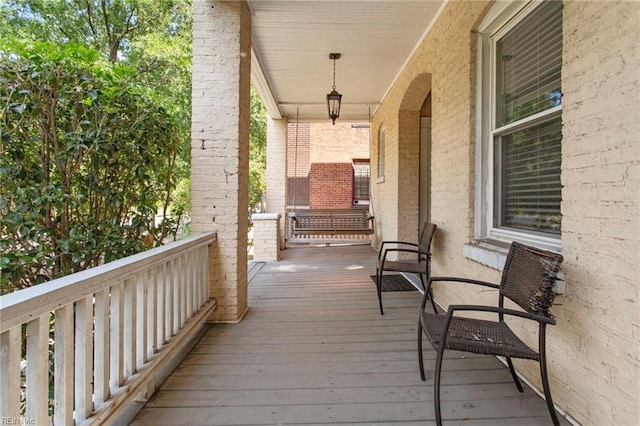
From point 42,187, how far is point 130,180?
20.5 inches

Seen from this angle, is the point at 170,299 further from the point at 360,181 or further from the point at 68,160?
the point at 360,181

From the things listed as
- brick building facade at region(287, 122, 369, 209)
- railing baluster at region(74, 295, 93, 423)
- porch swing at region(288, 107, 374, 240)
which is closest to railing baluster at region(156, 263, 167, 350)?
railing baluster at region(74, 295, 93, 423)

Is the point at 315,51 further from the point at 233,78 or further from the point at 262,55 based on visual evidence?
the point at 233,78

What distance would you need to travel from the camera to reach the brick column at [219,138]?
2762 millimetres

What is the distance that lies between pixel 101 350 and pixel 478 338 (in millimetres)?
1707

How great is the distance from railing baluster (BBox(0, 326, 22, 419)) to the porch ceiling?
10.3 ft

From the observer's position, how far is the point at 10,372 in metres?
1.00

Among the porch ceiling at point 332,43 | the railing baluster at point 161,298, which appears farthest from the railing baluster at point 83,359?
the porch ceiling at point 332,43

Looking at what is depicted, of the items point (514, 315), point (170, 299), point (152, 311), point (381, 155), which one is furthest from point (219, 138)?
point (381, 155)

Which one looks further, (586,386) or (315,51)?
(315,51)

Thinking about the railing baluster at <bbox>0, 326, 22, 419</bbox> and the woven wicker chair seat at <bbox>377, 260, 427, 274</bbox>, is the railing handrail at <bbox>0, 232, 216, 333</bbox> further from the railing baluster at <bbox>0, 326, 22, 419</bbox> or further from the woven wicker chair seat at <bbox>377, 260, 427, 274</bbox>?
the woven wicker chair seat at <bbox>377, 260, 427, 274</bbox>

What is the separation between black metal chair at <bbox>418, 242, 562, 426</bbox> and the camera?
58.1 inches

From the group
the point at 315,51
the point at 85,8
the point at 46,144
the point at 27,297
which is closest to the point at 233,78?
the point at 46,144

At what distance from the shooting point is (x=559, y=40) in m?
1.87
